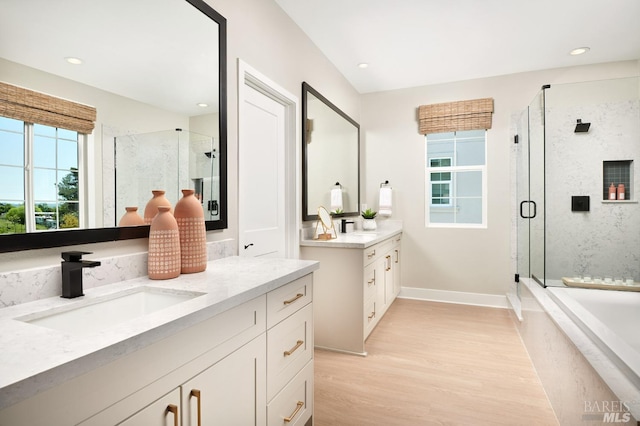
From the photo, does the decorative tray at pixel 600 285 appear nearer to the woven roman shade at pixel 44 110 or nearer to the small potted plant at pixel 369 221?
the small potted plant at pixel 369 221

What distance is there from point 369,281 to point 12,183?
239 centimetres

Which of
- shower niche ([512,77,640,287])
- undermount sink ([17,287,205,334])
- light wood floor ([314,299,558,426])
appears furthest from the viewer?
shower niche ([512,77,640,287])

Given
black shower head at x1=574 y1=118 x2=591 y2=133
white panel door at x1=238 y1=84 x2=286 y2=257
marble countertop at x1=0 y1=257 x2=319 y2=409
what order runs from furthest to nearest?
black shower head at x1=574 y1=118 x2=591 y2=133 → white panel door at x1=238 y1=84 x2=286 y2=257 → marble countertop at x1=0 y1=257 x2=319 y2=409

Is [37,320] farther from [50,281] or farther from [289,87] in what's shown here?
[289,87]

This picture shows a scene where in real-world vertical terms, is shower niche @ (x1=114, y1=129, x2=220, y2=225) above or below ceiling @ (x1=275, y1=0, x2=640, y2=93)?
below

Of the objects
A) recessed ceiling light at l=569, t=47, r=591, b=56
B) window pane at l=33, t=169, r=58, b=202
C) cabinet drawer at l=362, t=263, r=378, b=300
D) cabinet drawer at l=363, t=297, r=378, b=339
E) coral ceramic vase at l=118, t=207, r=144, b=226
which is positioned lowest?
cabinet drawer at l=363, t=297, r=378, b=339

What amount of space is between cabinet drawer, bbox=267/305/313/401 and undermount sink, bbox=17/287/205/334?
1.32 ft

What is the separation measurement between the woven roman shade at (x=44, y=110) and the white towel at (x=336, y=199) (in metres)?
2.48

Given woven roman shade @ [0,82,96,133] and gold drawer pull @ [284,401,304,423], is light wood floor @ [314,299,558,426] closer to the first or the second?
gold drawer pull @ [284,401,304,423]

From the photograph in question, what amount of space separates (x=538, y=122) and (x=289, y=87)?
2089mm

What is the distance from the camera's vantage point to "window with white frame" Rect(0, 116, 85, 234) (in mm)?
993

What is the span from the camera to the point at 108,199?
50.1 inches

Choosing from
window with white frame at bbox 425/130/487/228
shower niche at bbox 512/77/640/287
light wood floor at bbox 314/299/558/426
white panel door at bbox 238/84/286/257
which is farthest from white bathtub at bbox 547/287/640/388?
window with white frame at bbox 425/130/487/228

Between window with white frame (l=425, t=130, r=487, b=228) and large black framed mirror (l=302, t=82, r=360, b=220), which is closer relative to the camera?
large black framed mirror (l=302, t=82, r=360, b=220)
